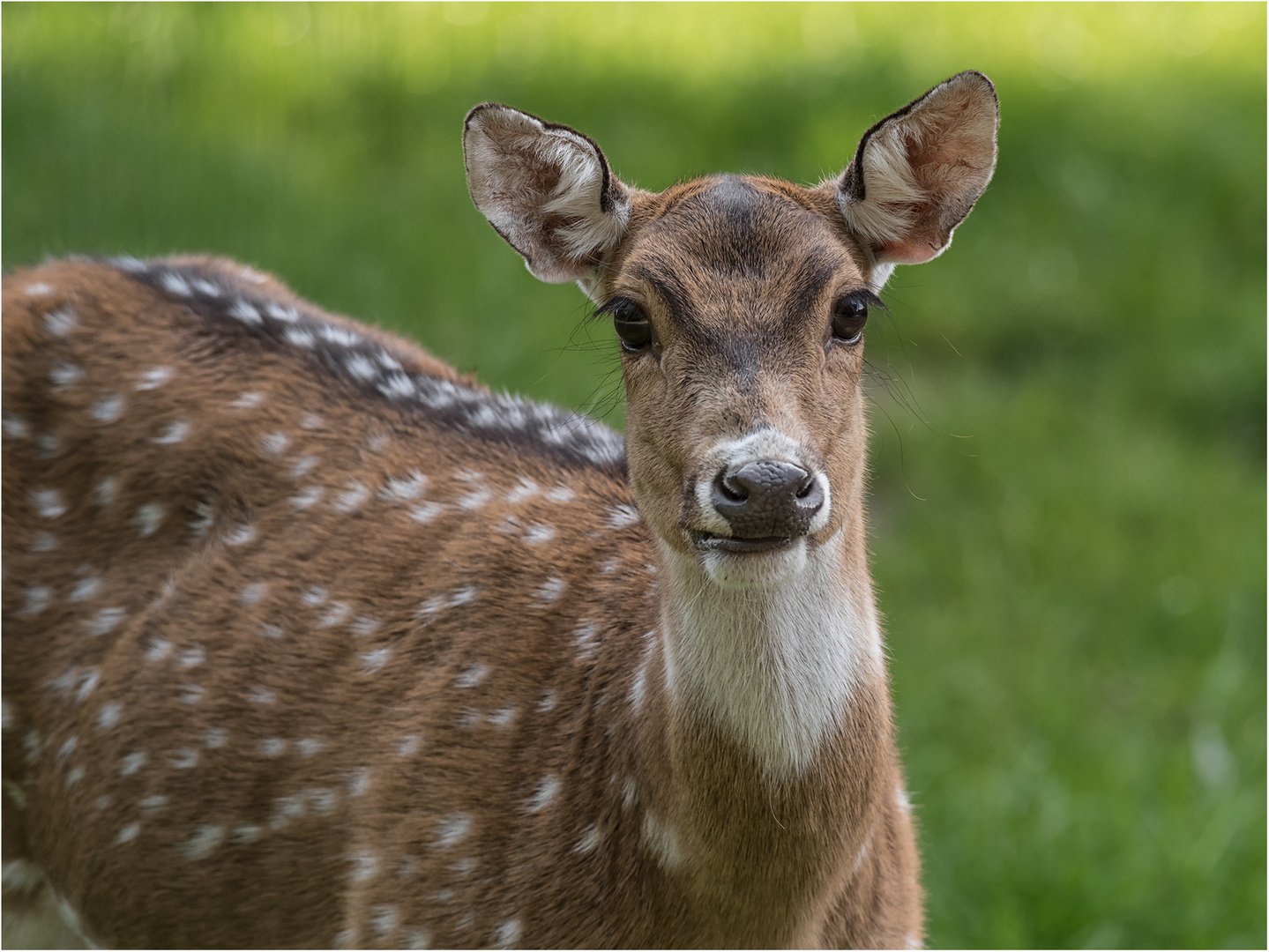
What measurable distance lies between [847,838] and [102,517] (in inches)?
87.1

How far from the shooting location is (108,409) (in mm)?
4156

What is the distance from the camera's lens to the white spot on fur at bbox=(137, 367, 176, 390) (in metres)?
4.16

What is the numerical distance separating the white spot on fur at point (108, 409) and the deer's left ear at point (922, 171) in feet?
6.81

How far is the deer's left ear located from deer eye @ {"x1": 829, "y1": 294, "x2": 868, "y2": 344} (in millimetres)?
271

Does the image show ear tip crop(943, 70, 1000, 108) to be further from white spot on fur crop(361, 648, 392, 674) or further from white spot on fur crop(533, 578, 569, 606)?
white spot on fur crop(361, 648, 392, 674)

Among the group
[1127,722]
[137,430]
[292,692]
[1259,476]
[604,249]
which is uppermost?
[604,249]

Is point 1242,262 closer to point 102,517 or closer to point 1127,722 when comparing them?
point 1127,722

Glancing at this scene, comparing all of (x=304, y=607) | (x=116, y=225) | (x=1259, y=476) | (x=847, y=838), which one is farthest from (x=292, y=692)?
(x=1259, y=476)

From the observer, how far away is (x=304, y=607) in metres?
3.93

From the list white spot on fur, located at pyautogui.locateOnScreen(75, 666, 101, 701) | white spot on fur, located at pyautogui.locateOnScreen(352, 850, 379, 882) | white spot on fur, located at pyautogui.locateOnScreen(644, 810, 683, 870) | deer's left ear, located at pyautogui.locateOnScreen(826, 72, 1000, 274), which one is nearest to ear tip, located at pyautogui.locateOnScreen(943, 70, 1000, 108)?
deer's left ear, located at pyautogui.locateOnScreen(826, 72, 1000, 274)

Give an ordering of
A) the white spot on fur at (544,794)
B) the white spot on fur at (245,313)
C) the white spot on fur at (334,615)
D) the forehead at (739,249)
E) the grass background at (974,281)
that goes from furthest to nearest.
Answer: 1. the grass background at (974,281)
2. the white spot on fur at (245,313)
3. the white spot on fur at (334,615)
4. the white spot on fur at (544,794)
5. the forehead at (739,249)

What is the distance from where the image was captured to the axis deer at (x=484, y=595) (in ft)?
10.0

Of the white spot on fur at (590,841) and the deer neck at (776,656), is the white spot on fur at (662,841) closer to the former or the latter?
the white spot on fur at (590,841)

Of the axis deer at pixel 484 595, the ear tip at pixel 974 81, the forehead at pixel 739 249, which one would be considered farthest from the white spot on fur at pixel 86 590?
the ear tip at pixel 974 81
